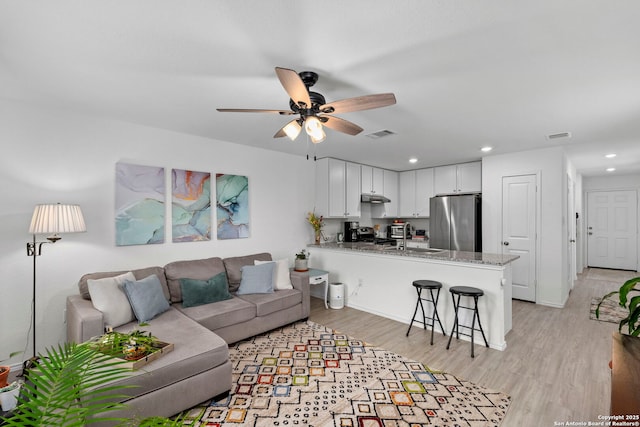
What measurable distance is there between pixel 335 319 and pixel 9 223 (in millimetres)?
3520

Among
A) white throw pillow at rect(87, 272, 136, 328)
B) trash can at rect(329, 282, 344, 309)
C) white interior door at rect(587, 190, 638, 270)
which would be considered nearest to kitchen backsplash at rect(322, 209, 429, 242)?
trash can at rect(329, 282, 344, 309)

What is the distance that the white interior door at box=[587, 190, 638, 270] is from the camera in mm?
7027

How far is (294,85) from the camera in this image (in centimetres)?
181

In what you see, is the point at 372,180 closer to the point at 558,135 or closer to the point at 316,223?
the point at 316,223

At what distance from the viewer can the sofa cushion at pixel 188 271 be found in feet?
10.8

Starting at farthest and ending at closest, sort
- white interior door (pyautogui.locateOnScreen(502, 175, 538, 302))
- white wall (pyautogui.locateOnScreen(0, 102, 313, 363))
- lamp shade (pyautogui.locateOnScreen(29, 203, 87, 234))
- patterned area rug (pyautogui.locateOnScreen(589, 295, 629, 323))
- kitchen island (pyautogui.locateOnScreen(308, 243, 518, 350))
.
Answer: white interior door (pyautogui.locateOnScreen(502, 175, 538, 302)) → patterned area rug (pyautogui.locateOnScreen(589, 295, 629, 323)) → kitchen island (pyautogui.locateOnScreen(308, 243, 518, 350)) → white wall (pyautogui.locateOnScreen(0, 102, 313, 363)) → lamp shade (pyautogui.locateOnScreen(29, 203, 87, 234))

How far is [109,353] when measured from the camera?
189cm

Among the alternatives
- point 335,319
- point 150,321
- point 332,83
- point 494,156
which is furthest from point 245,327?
point 494,156

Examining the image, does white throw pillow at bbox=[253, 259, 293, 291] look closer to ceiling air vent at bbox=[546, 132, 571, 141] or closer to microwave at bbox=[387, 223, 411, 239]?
microwave at bbox=[387, 223, 411, 239]

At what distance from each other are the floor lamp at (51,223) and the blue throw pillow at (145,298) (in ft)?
2.22

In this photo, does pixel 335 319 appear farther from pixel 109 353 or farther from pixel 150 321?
pixel 109 353

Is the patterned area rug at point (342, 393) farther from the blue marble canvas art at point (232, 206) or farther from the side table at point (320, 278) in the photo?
the blue marble canvas art at point (232, 206)

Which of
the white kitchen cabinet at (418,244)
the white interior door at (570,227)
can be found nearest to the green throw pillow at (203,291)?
the white kitchen cabinet at (418,244)

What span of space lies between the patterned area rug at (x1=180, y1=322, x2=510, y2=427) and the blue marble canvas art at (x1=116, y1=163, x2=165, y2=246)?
163 cm
